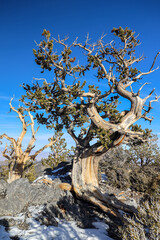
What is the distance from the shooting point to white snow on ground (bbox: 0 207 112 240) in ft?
12.8

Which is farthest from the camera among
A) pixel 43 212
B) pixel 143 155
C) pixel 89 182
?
pixel 143 155

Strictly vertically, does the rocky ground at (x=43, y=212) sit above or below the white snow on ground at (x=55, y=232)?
above

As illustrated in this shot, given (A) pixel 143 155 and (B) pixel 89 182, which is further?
(A) pixel 143 155

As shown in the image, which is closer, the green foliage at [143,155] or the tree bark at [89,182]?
the tree bark at [89,182]

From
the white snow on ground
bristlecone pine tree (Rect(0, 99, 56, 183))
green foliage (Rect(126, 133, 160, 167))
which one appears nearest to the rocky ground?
the white snow on ground

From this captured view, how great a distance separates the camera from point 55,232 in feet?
14.1

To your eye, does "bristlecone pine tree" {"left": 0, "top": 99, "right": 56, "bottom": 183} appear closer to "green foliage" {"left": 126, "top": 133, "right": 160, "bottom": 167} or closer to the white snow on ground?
the white snow on ground

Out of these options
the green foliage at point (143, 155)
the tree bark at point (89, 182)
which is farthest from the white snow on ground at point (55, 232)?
the green foliage at point (143, 155)

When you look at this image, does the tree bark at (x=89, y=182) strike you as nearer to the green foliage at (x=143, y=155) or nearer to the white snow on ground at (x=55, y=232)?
the white snow on ground at (x=55, y=232)

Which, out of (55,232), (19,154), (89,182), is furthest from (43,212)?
(19,154)

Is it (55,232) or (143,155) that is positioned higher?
(143,155)

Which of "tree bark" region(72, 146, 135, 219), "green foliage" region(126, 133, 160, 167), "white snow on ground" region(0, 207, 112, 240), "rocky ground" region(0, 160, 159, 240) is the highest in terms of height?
"green foliage" region(126, 133, 160, 167)

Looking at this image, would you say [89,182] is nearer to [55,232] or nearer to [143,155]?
[55,232]

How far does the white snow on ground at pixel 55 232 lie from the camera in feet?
12.8
